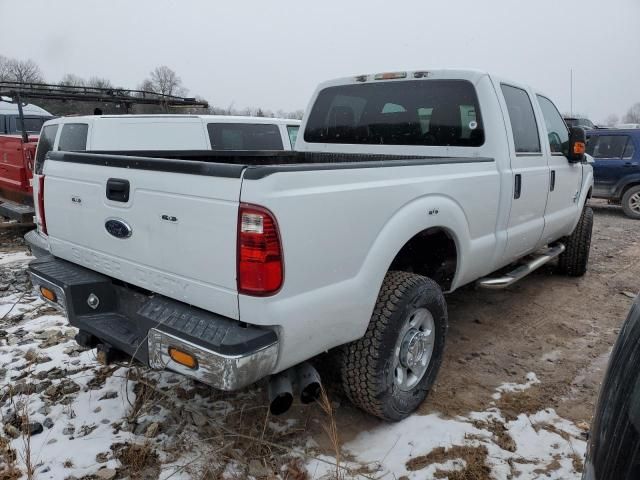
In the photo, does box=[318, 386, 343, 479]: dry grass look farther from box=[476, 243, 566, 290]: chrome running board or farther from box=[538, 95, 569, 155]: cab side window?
box=[538, 95, 569, 155]: cab side window

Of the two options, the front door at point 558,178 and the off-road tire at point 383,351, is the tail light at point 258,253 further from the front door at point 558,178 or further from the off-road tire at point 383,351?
the front door at point 558,178

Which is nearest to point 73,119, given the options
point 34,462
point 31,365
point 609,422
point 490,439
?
point 31,365

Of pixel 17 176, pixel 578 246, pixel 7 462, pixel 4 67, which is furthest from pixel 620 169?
pixel 4 67

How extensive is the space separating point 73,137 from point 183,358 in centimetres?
570

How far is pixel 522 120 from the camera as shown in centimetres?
401

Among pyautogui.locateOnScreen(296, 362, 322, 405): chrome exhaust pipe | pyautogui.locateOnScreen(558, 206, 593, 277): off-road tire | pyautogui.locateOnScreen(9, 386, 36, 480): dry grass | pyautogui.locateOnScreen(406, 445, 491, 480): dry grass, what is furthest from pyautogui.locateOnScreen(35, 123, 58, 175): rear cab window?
pyautogui.locateOnScreen(558, 206, 593, 277): off-road tire

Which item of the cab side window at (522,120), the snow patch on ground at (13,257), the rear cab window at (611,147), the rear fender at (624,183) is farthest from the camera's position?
the rear cab window at (611,147)

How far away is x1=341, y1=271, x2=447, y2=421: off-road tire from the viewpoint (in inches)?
99.0

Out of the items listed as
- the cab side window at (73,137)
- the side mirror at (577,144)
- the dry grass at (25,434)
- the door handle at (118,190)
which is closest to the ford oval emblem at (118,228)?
the door handle at (118,190)

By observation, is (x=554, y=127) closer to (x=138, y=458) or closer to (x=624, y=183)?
(x=138, y=458)

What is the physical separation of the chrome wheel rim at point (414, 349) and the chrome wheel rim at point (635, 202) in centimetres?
933

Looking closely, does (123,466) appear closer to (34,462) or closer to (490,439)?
(34,462)

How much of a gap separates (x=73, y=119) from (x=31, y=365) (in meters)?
4.42

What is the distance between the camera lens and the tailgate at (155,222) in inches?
78.9
